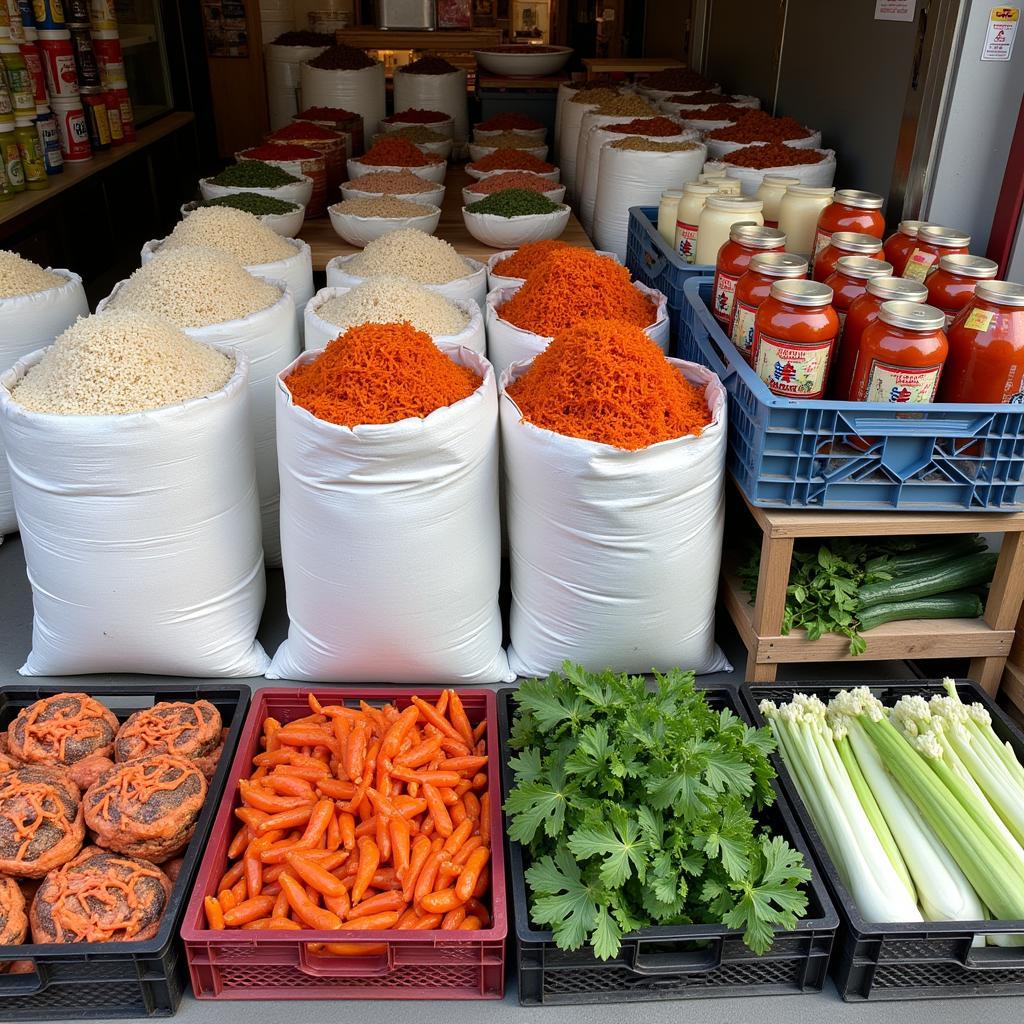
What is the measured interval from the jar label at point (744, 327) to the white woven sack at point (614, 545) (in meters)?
0.11

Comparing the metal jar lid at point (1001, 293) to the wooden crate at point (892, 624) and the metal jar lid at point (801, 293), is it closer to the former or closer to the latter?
the metal jar lid at point (801, 293)

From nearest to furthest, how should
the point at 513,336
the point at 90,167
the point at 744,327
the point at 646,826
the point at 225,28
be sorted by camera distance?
the point at 646,826 < the point at 744,327 < the point at 513,336 < the point at 90,167 < the point at 225,28

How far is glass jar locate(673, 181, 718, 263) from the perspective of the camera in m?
2.39

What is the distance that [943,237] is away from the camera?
1952 millimetres

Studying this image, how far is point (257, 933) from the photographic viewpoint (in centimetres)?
131

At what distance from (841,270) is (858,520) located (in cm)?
52

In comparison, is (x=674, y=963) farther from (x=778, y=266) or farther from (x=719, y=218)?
(x=719, y=218)

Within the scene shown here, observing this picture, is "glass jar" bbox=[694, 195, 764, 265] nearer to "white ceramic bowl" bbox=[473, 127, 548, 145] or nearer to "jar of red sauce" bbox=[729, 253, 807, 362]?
"jar of red sauce" bbox=[729, 253, 807, 362]

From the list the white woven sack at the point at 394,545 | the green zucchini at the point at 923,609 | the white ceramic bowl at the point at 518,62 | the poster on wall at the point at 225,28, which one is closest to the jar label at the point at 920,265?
the green zucchini at the point at 923,609

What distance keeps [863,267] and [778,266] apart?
172 millimetres

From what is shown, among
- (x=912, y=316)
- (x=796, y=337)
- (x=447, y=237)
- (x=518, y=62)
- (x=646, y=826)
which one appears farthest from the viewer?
(x=518, y=62)

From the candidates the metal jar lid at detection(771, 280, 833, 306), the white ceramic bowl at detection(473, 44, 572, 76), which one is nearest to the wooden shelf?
the white ceramic bowl at detection(473, 44, 572, 76)

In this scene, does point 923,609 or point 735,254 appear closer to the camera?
point 923,609

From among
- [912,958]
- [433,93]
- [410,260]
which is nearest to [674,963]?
[912,958]
